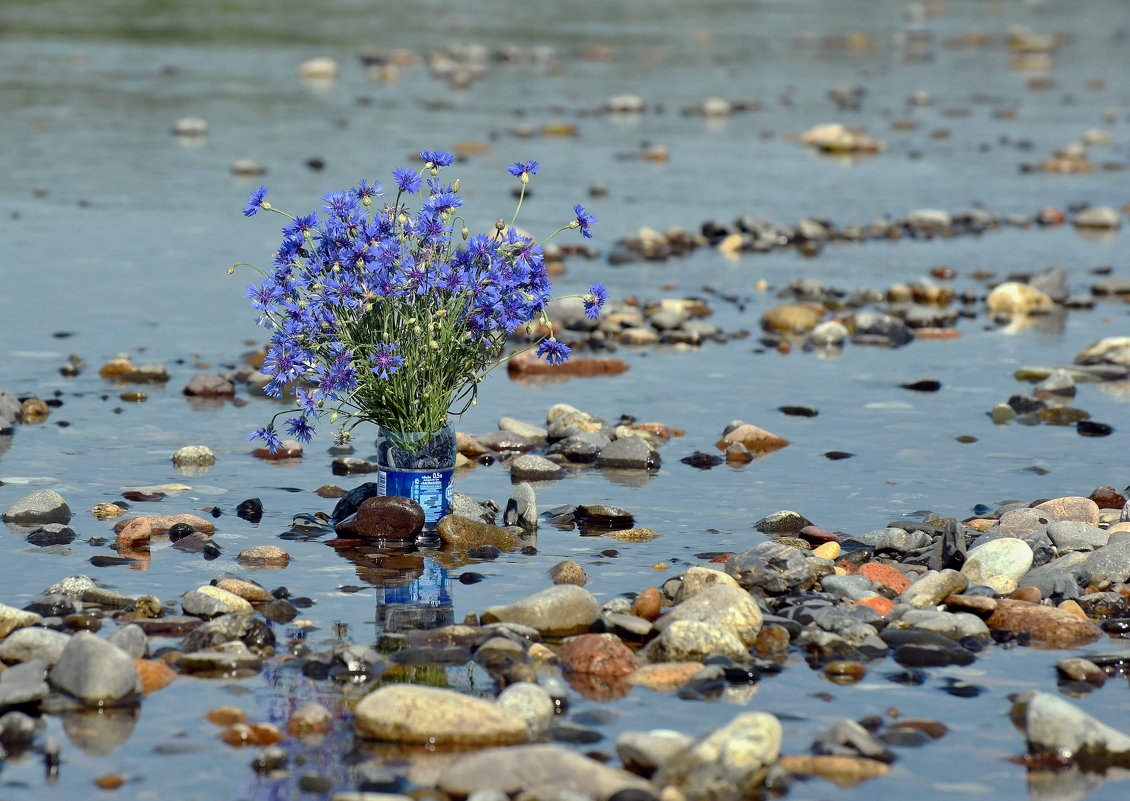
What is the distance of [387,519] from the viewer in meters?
8.99

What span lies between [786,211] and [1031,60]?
94.9 ft

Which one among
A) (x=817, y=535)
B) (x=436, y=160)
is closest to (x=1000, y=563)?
(x=817, y=535)

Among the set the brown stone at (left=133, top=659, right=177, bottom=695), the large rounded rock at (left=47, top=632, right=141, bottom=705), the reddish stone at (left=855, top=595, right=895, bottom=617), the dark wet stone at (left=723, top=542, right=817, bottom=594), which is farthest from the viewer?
the dark wet stone at (left=723, top=542, right=817, bottom=594)

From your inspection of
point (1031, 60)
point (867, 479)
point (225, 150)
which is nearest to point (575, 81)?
point (225, 150)

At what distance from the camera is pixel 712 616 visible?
7.57 m

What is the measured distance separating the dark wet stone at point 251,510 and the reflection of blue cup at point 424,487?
0.84 metres

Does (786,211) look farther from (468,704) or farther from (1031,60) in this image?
(1031,60)

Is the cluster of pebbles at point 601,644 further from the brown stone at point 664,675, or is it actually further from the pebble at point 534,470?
the pebble at point 534,470

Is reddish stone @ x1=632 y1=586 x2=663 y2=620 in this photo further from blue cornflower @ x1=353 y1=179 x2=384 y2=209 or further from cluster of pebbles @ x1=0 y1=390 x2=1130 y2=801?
blue cornflower @ x1=353 y1=179 x2=384 y2=209

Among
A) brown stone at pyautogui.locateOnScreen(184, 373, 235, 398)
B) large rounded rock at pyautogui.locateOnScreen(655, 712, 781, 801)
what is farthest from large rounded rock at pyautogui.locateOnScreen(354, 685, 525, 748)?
brown stone at pyautogui.locateOnScreen(184, 373, 235, 398)

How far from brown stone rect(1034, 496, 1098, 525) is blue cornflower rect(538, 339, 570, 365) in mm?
3041

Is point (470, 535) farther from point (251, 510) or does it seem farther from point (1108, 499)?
point (1108, 499)

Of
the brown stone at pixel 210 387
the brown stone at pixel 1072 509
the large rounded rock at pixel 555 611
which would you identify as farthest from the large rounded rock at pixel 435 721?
the brown stone at pixel 210 387

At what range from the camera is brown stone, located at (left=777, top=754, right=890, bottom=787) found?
618cm
